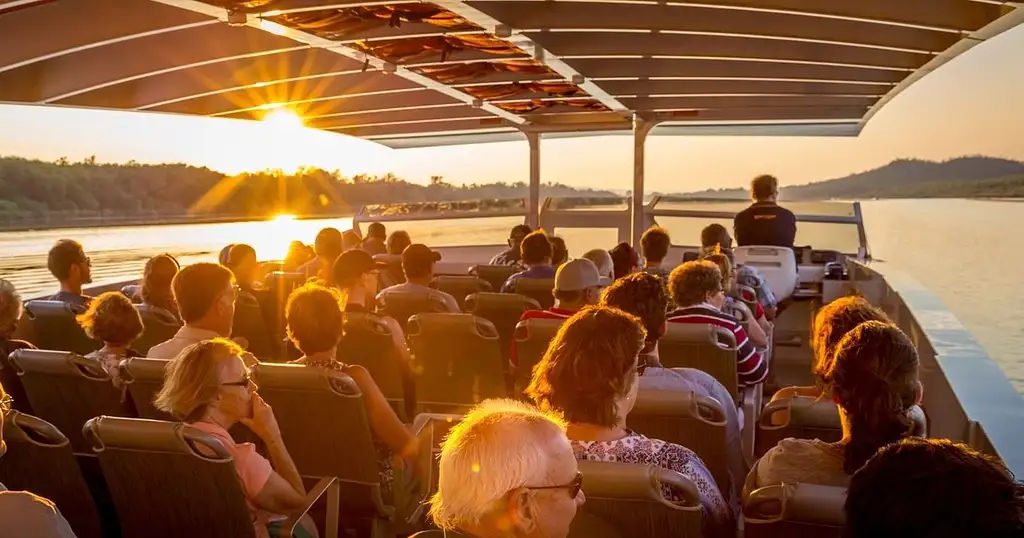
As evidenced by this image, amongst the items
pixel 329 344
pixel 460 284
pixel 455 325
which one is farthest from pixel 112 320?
pixel 460 284

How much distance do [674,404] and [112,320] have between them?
2267 mm

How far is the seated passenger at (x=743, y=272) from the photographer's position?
5406 mm

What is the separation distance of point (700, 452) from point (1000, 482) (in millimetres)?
1306

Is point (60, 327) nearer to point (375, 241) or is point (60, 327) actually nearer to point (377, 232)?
point (375, 241)

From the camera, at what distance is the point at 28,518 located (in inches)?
51.6

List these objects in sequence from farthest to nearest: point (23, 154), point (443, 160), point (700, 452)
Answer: point (443, 160) → point (23, 154) → point (700, 452)

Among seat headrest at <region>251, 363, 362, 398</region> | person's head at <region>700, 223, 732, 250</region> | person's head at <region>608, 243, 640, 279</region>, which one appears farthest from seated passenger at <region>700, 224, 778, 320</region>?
seat headrest at <region>251, 363, 362, 398</region>

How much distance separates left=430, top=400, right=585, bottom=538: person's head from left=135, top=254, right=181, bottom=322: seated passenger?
334 centimetres

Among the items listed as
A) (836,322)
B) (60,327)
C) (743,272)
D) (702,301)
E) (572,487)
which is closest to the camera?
(572,487)

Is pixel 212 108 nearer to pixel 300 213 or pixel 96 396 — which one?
pixel 300 213

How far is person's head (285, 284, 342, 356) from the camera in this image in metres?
3.06

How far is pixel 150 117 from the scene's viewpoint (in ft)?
27.1

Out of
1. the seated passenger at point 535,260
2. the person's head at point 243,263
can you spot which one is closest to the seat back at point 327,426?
the seated passenger at point 535,260

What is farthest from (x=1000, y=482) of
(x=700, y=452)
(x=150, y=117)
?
(x=150, y=117)
